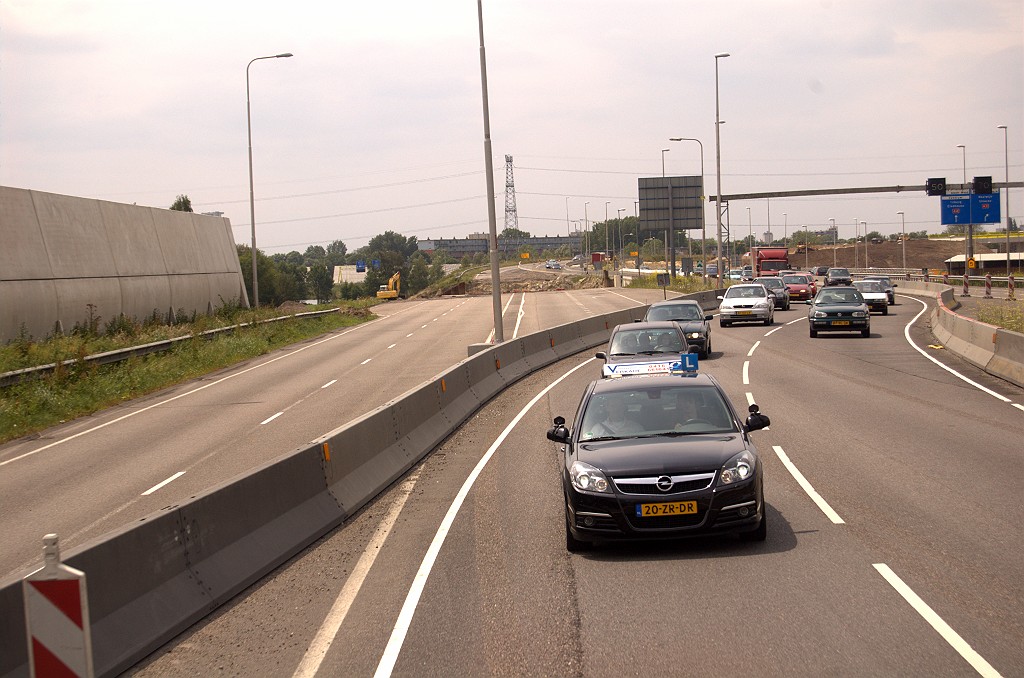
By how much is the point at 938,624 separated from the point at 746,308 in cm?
3570

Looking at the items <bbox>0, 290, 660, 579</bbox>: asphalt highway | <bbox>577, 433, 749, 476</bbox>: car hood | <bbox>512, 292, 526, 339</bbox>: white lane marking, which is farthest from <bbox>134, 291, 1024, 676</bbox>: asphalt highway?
<bbox>512, 292, 526, 339</bbox>: white lane marking

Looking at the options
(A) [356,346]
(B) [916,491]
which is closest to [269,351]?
(A) [356,346]

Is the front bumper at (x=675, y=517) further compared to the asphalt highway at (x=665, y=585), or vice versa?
the front bumper at (x=675, y=517)

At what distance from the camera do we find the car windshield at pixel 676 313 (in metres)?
29.5

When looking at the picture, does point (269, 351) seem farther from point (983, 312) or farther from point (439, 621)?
point (439, 621)

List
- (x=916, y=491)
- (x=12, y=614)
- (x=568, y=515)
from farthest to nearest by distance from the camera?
(x=916, y=491), (x=568, y=515), (x=12, y=614)

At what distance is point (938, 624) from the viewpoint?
21.9 feet

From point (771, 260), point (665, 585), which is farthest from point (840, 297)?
point (771, 260)

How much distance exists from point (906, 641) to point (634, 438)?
3.60m

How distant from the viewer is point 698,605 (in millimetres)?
7355

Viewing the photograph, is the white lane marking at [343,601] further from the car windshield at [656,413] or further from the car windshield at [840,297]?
the car windshield at [840,297]

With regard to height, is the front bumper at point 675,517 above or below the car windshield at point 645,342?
below

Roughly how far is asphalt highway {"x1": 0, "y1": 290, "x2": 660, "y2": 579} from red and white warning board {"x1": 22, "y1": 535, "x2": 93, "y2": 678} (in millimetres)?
3940

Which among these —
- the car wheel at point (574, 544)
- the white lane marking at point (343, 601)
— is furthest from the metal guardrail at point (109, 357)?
the car wheel at point (574, 544)
